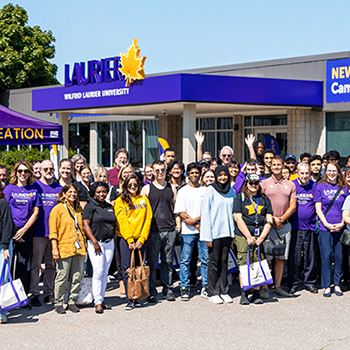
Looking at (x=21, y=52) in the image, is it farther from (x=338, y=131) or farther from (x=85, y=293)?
(x=85, y=293)

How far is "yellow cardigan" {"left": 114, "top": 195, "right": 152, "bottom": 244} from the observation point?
7812 mm

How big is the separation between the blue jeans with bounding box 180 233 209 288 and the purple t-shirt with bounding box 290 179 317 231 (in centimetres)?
139

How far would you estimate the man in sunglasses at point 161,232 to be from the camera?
8.16m

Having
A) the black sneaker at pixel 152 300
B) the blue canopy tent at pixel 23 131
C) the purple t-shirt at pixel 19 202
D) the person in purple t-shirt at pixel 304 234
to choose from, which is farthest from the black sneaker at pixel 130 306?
the blue canopy tent at pixel 23 131

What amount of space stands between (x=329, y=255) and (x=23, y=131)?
18.2 feet

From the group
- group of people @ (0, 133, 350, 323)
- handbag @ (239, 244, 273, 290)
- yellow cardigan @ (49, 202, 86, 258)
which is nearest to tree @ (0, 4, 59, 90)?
group of people @ (0, 133, 350, 323)

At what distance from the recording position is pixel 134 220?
7.82m

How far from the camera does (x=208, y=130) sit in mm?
23281

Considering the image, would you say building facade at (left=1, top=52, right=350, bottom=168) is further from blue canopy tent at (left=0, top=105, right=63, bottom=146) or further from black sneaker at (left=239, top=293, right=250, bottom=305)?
black sneaker at (left=239, top=293, right=250, bottom=305)

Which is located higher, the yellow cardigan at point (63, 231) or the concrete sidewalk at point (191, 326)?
the yellow cardigan at point (63, 231)

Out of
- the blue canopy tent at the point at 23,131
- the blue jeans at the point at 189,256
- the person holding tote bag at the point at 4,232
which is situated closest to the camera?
the person holding tote bag at the point at 4,232

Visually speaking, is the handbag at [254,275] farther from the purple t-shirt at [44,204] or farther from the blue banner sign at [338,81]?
the blue banner sign at [338,81]

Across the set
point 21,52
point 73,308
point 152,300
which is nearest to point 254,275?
point 152,300

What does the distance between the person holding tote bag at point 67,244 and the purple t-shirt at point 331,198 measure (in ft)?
11.3
